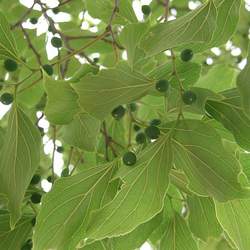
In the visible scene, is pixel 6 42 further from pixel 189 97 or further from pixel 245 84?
pixel 245 84

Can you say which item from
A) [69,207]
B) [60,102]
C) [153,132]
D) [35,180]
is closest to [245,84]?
[153,132]

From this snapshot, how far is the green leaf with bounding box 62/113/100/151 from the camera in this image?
5.20ft

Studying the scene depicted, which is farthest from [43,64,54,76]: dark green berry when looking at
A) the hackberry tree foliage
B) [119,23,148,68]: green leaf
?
[119,23,148,68]: green leaf

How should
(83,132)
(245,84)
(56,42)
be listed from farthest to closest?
1. (56,42)
2. (83,132)
3. (245,84)

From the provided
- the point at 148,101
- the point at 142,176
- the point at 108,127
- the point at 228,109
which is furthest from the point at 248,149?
the point at 108,127

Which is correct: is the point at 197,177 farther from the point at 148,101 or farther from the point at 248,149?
the point at 148,101

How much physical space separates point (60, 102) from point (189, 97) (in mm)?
313

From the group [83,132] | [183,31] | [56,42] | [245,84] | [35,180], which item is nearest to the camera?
[245,84]

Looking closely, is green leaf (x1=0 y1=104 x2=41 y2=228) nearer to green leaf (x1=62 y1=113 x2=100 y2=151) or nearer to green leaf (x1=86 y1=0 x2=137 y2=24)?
green leaf (x1=62 y1=113 x2=100 y2=151)

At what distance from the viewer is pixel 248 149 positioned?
1.44m

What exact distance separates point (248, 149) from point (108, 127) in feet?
2.35

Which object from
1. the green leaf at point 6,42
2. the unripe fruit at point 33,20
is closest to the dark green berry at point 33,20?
the unripe fruit at point 33,20

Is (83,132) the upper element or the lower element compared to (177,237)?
upper

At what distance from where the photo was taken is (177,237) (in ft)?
5.54
